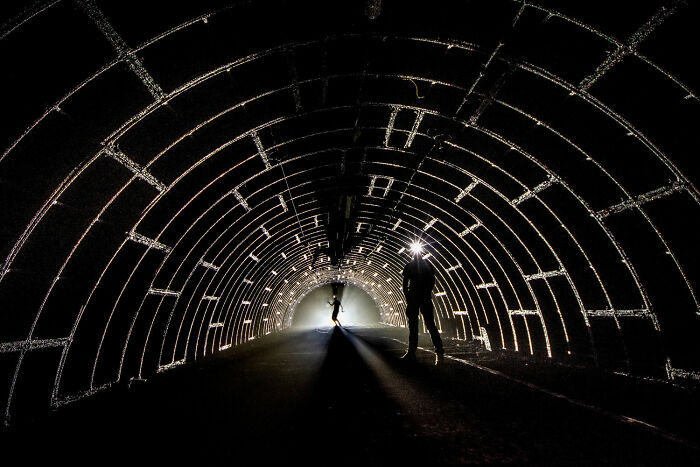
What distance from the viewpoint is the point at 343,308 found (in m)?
46.4

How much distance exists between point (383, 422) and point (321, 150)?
21.7ft

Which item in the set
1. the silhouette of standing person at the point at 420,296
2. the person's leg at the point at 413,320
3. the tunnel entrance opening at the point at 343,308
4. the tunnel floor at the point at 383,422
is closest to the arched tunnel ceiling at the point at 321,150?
the tunnel floor at the point at 383,422

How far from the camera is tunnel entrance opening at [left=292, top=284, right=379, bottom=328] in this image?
4588 cm

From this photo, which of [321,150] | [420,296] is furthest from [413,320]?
[321,150]

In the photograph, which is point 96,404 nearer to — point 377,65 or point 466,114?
point 377,65

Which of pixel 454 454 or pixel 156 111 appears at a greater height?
pixel 156 111

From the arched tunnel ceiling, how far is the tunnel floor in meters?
1.27

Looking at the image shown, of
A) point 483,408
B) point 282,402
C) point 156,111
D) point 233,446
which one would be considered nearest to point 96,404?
point 282,402

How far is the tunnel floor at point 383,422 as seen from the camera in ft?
10.6

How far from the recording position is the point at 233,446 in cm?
349

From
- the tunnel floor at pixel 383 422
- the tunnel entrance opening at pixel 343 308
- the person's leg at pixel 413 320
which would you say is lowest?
the tunnel floor at pixel 383 422

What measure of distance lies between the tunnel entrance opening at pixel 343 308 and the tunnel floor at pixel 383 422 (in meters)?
38.9

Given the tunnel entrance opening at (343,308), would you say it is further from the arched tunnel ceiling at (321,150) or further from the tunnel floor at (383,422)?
the tunnel floor at (383,422)

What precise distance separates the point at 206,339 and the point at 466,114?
10962 mm
